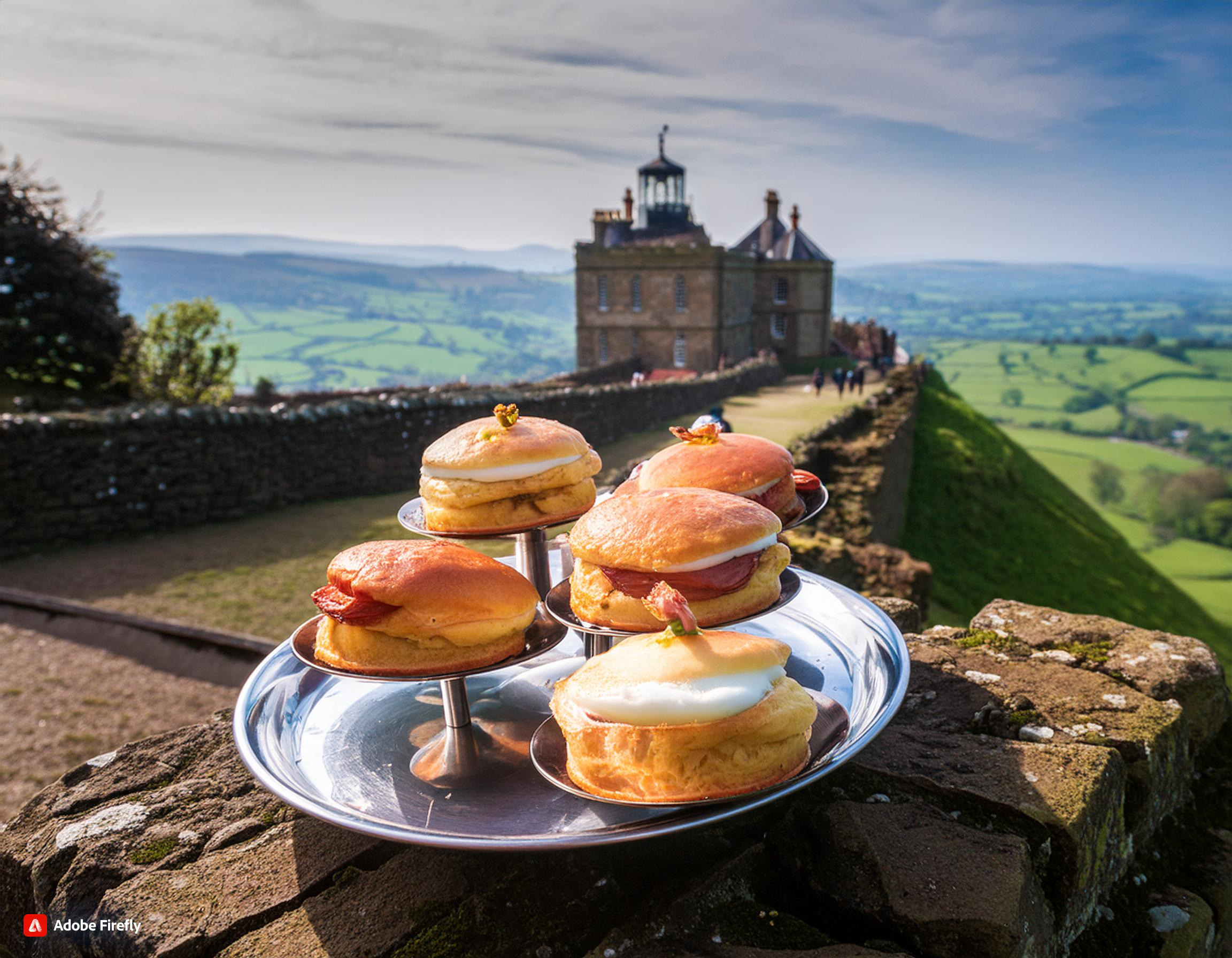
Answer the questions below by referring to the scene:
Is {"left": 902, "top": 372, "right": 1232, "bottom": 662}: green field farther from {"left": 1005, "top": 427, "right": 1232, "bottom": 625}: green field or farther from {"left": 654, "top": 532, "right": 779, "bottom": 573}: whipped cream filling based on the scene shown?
{"left": 1005, "top": 427, "right": 1232, "bottom": 625}: green field

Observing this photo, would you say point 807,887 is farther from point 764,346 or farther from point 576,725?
point 764,346

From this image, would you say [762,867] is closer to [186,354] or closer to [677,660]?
[677,660]

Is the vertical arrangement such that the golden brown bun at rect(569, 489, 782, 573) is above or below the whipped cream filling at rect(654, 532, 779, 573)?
above

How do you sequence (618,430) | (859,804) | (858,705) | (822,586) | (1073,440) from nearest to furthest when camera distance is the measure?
(859,804) < (858,705) < (822,586) < (618,430) < (1073,440)

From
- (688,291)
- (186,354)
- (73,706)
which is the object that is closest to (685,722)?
(73,706)

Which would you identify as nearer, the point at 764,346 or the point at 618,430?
the point at 618,430

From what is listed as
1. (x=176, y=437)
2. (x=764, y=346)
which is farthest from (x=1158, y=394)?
(x=176, y=437)

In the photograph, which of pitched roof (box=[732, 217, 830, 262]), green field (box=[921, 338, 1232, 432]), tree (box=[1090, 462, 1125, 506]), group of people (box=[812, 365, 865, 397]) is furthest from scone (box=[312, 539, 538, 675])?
green field (box=[921, 338, 1232, 432])

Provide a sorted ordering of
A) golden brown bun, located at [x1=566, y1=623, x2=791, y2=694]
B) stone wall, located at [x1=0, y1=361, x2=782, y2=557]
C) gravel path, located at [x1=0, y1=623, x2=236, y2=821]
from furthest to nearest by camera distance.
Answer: stone wall, located at [x1=0, y1=361, x2=782, y2=557]
gravel path, located at [x1=0, y1=623, x2=236, y2=821]
golden brown bun, located at [x1=566, y1=623, x2=791, y2=694]
